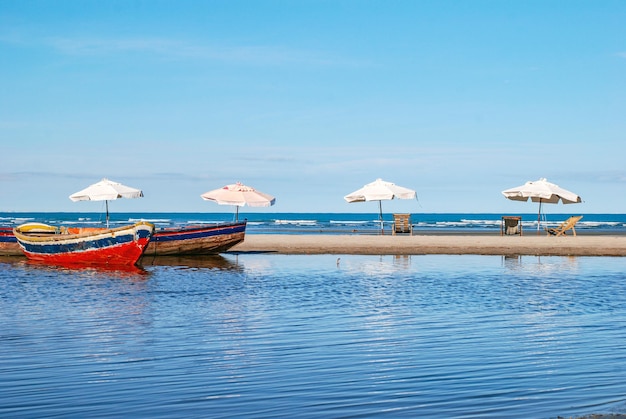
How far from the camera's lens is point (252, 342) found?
466 inches

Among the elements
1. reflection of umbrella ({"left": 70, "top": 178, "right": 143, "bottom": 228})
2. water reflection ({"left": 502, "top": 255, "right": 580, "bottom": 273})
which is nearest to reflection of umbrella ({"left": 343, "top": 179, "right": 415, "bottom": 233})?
water reflection ({"left": 502, "top": 255, "right": 580, "bottom": 273})

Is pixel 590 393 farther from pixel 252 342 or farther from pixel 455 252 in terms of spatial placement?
pixel 455 252

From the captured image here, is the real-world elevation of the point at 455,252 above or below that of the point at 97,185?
below

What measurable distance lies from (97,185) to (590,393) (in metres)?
29.6

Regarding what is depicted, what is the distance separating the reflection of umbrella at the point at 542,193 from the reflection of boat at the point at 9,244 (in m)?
23.3

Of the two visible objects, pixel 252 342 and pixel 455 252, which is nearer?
pixel 252 342

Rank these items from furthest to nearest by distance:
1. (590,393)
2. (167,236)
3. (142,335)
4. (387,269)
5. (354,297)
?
1. (167,236)
2. (387,269)
3. (354,297)
4. (142,335)
5. (590,393)

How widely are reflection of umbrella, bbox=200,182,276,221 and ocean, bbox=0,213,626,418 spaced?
1100 cm

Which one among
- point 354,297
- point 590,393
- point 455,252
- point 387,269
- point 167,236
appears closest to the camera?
point 590,393

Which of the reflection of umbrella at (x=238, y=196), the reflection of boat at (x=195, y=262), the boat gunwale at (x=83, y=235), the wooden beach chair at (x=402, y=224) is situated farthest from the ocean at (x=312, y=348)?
the wooden beach chair at (x=402, y=224)

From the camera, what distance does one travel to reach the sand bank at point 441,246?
114 ft

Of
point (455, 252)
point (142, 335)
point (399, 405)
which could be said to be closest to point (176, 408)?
point (399, 405)

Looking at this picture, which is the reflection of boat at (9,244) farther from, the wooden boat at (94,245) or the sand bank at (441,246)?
the sand bank at (441,246)

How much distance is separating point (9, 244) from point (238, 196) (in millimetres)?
10137
